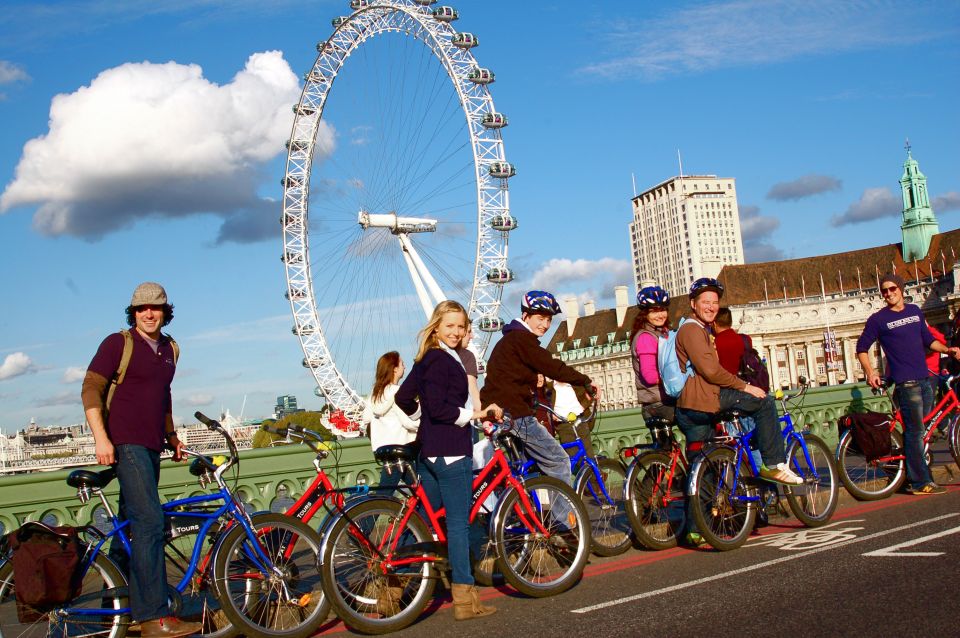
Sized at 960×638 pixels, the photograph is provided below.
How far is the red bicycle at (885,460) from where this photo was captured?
422 inches

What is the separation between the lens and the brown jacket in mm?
A: 8672

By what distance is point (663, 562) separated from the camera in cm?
822

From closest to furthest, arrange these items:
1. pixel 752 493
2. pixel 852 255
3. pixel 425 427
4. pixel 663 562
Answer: pixel 425 427
pixel 663 562
pixel 752 493
pixel 852 255

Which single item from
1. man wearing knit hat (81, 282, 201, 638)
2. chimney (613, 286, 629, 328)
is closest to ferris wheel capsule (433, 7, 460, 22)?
man wearing knit hat (81, 282, 201, 638)

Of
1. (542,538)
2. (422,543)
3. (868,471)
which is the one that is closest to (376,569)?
(422,543)

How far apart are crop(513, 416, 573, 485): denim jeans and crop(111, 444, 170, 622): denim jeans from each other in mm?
2899

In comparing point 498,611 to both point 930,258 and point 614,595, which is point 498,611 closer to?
point 614,595

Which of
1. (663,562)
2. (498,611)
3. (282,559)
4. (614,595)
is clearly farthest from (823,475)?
(282,559)

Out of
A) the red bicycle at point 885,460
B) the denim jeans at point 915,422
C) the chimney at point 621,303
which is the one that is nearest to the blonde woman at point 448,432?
the red bicycle at point 885,460

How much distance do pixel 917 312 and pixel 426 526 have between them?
6.79 meters

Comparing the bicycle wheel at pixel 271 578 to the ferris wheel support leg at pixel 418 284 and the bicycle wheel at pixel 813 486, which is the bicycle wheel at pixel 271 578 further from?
the ferris wheel support leg at pixel 418 284

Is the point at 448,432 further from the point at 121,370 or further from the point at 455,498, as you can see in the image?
the point at 121,370

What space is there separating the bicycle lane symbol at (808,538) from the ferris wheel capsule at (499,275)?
28.2m

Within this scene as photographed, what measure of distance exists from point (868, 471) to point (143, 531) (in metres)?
7.68
